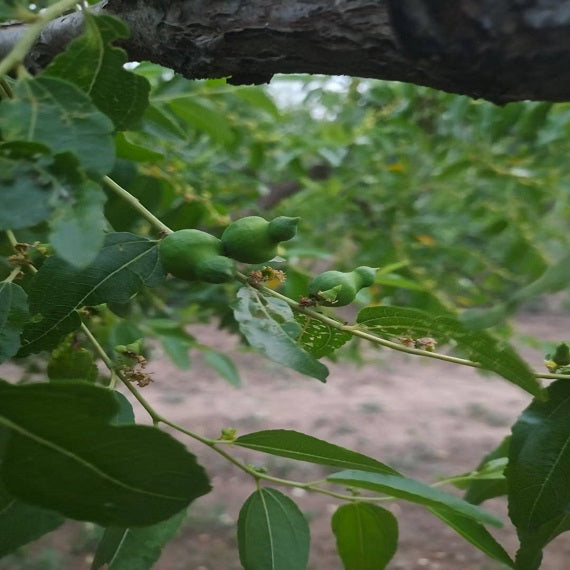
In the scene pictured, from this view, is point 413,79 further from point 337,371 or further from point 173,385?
point 337,371

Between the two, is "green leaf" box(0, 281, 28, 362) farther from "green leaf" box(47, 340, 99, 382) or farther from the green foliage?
"green leaf" box(47, 340, 99, 382)

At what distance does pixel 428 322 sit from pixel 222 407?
13.1 feet

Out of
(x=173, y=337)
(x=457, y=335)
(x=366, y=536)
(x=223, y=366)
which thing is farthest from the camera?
(x=223, y=366)

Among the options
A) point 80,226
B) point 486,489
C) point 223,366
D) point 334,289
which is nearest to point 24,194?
point 80,226

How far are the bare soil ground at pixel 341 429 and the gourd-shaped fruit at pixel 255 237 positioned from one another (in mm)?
1573

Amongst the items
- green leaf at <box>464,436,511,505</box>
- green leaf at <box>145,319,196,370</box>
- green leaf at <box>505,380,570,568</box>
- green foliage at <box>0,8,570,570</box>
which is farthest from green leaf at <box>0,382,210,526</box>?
green leaf at <box>145,319,196,370</box>

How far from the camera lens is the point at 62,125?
1.47 ft

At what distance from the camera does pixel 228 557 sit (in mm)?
2582

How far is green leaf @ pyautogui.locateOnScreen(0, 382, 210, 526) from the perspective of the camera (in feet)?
1.43

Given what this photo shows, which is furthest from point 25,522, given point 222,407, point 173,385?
point 173,385

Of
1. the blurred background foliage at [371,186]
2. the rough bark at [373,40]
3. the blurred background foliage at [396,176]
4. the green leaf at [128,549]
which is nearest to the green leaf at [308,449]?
the green leaf at [128,549]

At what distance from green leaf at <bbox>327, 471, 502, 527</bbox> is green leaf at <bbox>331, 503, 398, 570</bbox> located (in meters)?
0.17

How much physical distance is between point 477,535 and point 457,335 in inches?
10.3

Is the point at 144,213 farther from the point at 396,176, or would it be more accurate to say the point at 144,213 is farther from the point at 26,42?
the point at 396,176
